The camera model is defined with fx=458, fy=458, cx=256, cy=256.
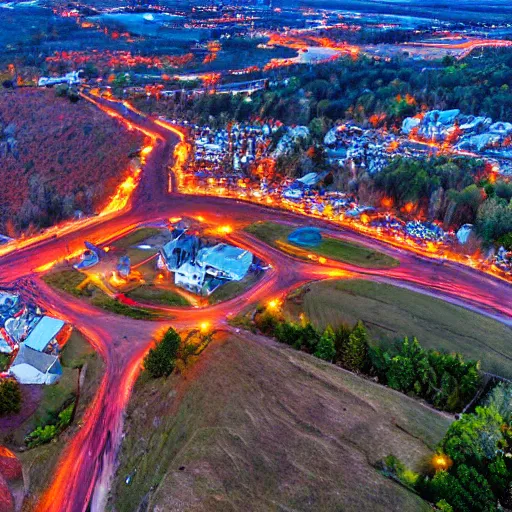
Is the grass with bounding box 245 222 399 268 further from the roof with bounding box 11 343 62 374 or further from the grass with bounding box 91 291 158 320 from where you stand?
the roof with bounding box 11 343 62 374

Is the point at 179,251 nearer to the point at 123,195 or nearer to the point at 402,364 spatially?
the point at 123,195

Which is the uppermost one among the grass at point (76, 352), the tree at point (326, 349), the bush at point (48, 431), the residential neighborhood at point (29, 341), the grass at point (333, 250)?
the tree at point (326, 349)

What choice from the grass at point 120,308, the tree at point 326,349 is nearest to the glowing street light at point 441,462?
the tree at point 326,349

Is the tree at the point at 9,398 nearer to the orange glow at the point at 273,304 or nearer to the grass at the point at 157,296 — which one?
the grass at the point at 157,296

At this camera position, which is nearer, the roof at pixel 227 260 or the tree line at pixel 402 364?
the tree line at pixel 402 364

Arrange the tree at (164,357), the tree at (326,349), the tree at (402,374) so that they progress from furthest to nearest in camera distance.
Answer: the tree at (164,357), the tree at (326,349), the tree at (402,374)

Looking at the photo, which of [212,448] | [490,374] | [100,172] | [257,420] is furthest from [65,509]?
[100,172]

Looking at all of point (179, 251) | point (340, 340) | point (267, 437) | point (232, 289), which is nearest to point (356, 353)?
point (340, 340)

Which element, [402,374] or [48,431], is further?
[48,431]
